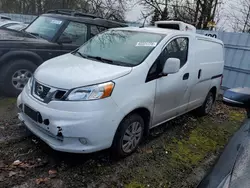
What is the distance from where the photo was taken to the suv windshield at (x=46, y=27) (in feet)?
18.5

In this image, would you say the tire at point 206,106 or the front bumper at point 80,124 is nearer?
the front bumper at point 80,124

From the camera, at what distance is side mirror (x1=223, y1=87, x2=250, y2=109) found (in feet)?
7.54

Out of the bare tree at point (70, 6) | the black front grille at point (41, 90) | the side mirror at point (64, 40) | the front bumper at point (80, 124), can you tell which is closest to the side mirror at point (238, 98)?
the front bumper at point (80, 124)

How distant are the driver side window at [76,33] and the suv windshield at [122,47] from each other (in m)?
1.63

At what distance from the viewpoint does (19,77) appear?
498 centimetres

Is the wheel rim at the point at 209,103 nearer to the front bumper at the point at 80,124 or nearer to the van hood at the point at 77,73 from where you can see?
the van hood at the point at 77,73

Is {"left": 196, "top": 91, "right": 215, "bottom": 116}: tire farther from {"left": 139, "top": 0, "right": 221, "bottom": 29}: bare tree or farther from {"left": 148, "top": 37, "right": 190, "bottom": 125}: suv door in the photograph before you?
{"left": 139, "top": 0, "right": 221, "bottom": 29}: bare tree

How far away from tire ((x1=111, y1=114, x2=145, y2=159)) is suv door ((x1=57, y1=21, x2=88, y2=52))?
302cm

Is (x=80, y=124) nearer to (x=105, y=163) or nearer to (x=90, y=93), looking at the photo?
(x=90, y=93)

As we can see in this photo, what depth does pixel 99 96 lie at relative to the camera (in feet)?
9.16

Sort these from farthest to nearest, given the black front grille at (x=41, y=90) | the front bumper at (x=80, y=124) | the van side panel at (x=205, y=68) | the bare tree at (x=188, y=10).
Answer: the bare tree at (x=188, y=10)
the van side panel at (x=205, y=68)
the black front grille at (x=41, y=90)
the front bumper at (x=80, y=124)

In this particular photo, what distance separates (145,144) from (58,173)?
1.46 metres

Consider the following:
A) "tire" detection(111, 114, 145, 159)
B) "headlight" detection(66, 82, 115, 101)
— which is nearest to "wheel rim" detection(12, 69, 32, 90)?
"headlight" detection(66, 82, 115, 101)

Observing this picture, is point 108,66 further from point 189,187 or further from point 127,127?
point 189,187
